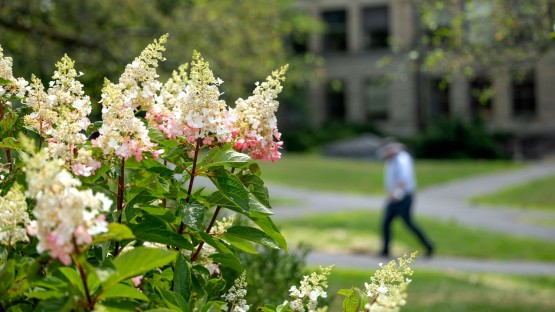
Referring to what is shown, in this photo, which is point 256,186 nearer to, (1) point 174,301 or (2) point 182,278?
(2) point 182,278

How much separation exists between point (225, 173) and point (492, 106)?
43970 millimetres

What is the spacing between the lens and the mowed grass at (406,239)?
1574 cm

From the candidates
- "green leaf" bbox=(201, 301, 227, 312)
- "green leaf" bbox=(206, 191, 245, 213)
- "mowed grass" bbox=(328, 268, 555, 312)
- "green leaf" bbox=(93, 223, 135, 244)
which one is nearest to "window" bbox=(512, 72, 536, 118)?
"mowed grass" bbox=(328, 268, 555, 312)

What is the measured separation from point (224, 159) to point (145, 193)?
290mm

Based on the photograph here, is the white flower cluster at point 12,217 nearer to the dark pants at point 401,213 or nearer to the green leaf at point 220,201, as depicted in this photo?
the green leaf at point 220,201

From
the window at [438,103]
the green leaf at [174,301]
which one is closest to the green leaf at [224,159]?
the green leaf at [174,301]

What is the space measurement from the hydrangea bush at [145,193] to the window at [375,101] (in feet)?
151

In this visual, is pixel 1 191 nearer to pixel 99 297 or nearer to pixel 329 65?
pixel 99 297

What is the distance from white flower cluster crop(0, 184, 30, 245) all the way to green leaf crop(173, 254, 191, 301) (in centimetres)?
48

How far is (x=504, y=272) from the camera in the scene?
44.6 ft

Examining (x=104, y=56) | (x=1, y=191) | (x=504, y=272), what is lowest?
(x=504, y=272)

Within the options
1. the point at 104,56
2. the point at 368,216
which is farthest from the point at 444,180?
the point at 104,56

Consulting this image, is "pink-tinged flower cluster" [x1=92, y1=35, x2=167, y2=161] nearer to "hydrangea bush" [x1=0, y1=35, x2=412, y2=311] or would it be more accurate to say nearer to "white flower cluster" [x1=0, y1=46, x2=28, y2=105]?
"hydrangea bush" [x1=0, y1=35, x2=412, y2=311]

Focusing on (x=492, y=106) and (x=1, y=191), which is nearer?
(x=1, y=191)
